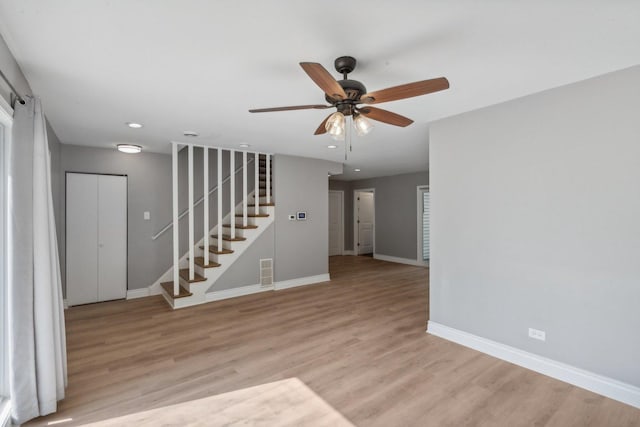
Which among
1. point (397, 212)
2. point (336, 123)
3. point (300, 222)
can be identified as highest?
point (336, 123)

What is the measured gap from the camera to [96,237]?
4.50 m

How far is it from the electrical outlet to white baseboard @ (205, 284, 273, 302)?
12.1 feet

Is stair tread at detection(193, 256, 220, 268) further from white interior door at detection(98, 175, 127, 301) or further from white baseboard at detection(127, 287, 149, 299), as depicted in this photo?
white interior door at detection(98, 175, 127, 301)

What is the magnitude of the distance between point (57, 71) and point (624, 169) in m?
4.10

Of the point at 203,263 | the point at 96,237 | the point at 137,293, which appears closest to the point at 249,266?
the point at 203,263

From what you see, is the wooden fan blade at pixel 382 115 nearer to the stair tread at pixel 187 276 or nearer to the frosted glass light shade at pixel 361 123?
the frosted glass light shade at pixel 361 123

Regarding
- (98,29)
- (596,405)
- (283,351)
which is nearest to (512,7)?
(98,29)

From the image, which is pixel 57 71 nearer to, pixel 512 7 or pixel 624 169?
pixel 512 7

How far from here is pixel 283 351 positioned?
9.52 ft

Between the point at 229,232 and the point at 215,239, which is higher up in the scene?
the point at 229,232

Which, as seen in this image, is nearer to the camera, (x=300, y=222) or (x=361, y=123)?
(x=361, y=123)

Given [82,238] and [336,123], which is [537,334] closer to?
[336,123]

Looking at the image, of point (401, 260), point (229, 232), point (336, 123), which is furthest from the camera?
point (401, 260)

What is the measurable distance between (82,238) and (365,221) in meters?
6.91
